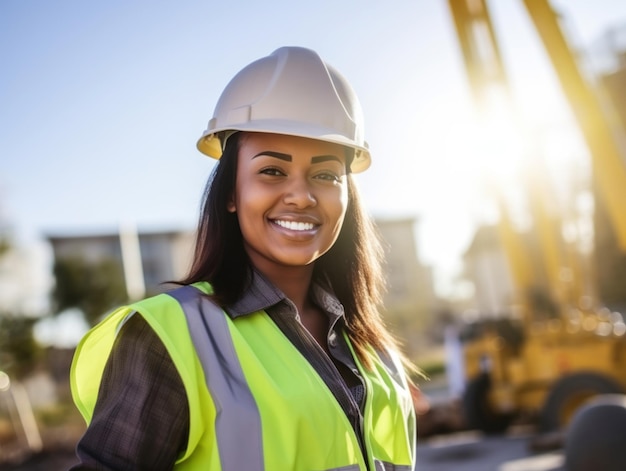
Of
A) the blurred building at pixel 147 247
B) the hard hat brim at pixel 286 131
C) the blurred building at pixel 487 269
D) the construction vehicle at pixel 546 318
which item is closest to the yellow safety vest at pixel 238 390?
the hard hat brim at pixel 286 131

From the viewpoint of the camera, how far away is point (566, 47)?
24.7 feet

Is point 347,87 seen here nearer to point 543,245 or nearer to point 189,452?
point 189,452

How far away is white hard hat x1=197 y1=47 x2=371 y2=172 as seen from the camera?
5.48 ft

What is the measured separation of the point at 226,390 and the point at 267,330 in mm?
229

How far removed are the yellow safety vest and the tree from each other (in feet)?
72.4

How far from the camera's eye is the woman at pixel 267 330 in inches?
50.3

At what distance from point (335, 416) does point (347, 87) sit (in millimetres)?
910

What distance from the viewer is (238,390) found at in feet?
4.46

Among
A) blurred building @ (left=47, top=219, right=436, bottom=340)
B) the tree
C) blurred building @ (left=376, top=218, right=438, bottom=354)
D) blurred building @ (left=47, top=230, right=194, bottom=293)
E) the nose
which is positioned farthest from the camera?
blurred building @ (left=47, top=230, right=194, bottom=293)

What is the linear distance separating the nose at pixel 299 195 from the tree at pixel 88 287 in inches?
867

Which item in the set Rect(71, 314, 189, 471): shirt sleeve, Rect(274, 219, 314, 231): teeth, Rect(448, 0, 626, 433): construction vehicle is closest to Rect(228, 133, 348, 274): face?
Rect(274, 219, 314, 231): teeth

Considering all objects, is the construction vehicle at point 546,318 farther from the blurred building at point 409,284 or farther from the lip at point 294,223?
the blurred building at point 409,284

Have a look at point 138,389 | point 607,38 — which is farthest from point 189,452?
point 607,38

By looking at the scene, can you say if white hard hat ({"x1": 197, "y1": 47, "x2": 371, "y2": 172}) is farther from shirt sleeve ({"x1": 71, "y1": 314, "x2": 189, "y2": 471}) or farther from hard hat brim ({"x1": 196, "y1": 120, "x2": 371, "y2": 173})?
shirt sleeve ({"x1": 71, "y1": 314, "x2": 189, "y2": 471})
